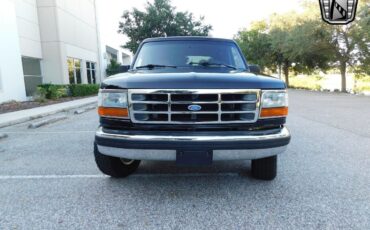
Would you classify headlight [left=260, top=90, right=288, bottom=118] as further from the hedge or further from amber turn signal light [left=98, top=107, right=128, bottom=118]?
the hedge

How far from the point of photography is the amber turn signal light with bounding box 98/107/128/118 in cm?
292

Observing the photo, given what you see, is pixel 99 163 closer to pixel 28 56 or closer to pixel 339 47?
pixel 28 56

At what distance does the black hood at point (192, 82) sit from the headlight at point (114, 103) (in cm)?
7

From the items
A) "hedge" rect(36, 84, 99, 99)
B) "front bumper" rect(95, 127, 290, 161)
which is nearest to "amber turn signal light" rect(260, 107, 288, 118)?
"front bumper" rect(95, 127, 290, 161)

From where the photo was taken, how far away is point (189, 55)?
13.7ft

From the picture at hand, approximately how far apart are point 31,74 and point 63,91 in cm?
219

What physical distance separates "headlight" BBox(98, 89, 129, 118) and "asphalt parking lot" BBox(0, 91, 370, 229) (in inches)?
37.3

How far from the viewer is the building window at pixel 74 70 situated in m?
19.5

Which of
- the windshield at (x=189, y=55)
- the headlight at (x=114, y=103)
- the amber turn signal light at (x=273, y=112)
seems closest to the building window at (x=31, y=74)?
the windshield at (x=189, y=55)

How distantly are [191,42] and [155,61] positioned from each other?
701mm

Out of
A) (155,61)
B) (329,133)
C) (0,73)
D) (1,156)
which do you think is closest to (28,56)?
(0,73)

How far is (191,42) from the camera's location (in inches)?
174

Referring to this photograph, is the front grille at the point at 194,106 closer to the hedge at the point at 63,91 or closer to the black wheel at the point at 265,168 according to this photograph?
the black wheel at the point at 265,168

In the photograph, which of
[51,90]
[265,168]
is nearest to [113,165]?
[265,168]
